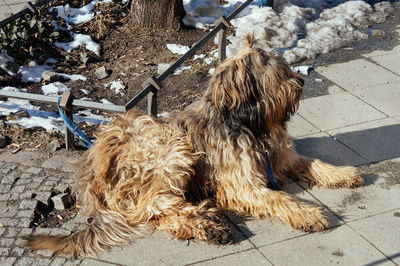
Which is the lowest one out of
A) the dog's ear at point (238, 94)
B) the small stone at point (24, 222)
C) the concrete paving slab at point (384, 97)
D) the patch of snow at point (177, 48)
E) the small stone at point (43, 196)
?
the small stone at point (24, 222)

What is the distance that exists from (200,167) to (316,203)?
50.4 inches

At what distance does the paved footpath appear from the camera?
4879 millimetres

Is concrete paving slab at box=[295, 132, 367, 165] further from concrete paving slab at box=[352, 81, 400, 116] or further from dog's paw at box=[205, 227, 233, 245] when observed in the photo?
dog's paw at box=[205, 227, 233, 245]

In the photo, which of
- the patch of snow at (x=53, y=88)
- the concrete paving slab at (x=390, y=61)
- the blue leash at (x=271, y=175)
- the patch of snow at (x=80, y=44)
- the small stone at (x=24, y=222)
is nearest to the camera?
the small stone at (x=24, y=222)

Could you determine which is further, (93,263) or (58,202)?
(58,202)

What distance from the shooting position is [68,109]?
6.18 metres

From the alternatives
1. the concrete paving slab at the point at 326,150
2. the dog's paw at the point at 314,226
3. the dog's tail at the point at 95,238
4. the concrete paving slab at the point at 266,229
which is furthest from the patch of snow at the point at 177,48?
the dog's paw at the point at 314,226

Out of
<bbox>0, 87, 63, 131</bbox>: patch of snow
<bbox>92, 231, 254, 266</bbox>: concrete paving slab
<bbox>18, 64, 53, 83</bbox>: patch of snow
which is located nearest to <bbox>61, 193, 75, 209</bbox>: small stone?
<bbox>92, 231, 254, 266</bbox>: concrete paving slab

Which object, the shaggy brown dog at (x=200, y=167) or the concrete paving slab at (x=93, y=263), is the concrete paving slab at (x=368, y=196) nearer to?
the shaggy brown dog at (x=200, y=167)

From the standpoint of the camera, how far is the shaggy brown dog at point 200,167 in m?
4.99

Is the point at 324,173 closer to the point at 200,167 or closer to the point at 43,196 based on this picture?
the point at 200,167

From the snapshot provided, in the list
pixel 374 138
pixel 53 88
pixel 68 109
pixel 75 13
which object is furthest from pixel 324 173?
pixel 75 13

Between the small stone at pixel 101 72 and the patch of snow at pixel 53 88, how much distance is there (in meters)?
0.59

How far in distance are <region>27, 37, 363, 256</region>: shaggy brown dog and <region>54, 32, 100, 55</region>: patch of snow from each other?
3.91 meters
